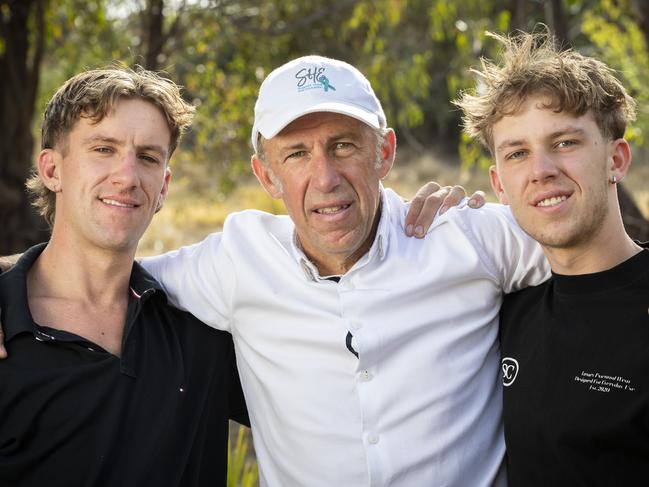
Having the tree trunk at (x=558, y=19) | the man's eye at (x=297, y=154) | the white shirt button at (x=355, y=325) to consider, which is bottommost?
the white shirt button at (x=355, y=325)

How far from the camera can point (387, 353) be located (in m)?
3.12

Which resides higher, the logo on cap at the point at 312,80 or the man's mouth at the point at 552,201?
the logo on cap at the point at 312,80

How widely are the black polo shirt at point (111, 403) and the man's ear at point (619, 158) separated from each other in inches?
63.8

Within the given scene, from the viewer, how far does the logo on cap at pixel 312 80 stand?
3.24 m

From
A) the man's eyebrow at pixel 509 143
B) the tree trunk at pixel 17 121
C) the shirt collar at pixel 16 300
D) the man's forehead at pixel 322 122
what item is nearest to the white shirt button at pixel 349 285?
the man's forehead at pixel 322 122

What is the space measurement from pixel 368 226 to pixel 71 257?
114 cm

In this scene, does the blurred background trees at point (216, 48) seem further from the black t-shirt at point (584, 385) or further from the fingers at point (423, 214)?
the black t-shirt at point (584, 385)

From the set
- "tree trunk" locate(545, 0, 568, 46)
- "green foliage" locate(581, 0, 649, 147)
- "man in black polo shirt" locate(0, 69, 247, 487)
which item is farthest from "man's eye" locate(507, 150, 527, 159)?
"green foliage" locate(581, 0, 649, 147)

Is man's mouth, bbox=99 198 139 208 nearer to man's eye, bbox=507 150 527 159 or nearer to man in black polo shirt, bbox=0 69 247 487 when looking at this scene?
man in black polo shirt, bbox=0 69 247 487

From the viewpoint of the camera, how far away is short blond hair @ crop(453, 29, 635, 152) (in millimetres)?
2932

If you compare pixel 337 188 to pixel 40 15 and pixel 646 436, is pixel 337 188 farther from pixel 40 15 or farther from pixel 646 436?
pixel 40 15

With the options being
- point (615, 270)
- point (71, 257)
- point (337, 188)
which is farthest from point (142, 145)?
point (615, 270)

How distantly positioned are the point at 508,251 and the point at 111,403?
1510 millimetres

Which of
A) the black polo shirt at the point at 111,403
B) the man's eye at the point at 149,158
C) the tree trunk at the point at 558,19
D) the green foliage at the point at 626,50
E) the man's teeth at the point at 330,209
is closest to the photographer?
the black polo shirt at the point at 111,403
